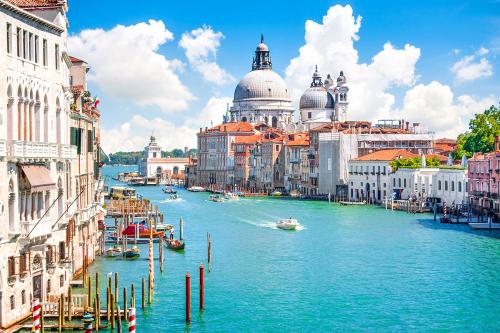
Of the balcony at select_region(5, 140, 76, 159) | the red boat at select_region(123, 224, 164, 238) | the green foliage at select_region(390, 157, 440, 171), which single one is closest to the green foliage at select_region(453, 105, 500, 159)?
the green foliage at select_region(390, 157, 440, 171)

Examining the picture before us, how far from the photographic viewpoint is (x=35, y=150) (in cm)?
1430

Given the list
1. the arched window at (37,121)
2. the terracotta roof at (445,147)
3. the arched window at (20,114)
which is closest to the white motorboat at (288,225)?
the arched window at (37,121)

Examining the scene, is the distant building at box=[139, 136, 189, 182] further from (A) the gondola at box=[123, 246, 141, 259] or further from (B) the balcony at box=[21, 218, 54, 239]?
(B) the balcony at box=[21, 218, 54, 239]

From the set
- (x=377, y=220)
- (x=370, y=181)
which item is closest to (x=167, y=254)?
(x=377, y=220)

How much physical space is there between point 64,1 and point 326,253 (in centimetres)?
1454

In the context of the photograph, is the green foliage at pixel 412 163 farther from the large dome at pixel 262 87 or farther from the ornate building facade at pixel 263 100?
the large dome at pixel 262 87

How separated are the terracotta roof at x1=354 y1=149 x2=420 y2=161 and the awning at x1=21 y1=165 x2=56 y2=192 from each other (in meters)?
42.1

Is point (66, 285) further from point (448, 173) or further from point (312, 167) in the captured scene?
point (312, 167)

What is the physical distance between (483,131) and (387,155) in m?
7.52

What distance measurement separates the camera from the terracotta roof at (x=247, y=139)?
256ft

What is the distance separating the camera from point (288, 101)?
94.2 m

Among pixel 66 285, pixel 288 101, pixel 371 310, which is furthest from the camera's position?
pixel 288 101

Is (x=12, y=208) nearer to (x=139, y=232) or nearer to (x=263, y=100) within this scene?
(x=139, y=232)

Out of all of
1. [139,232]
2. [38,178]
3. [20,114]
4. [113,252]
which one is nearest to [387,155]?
[139,232]
